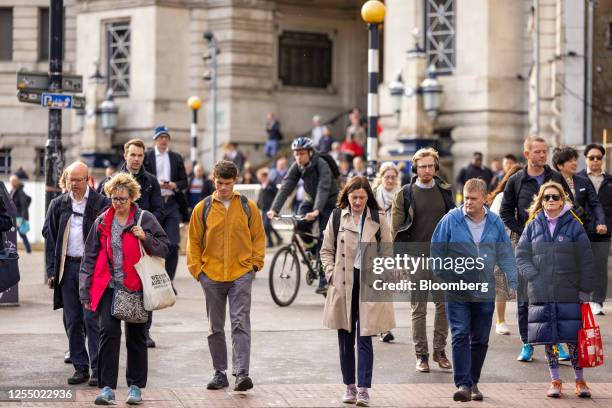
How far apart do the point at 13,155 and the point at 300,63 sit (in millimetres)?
9797

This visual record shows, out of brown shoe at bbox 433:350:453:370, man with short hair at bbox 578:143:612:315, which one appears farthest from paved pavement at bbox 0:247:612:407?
man with short hair at bbox 578:143:612:315

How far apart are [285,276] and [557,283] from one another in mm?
6516

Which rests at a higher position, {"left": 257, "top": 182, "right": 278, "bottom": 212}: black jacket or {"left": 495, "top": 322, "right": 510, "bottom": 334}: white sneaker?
{"left": 257, "top": 182, "right": 278, "bottom": 212}: black jacket

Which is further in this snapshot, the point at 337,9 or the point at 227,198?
the point at 337,9

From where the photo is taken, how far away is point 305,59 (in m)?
40.1

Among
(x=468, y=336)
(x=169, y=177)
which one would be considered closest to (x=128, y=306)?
(x=468, y=336)

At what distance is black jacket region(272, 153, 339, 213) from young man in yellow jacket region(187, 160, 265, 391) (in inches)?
213

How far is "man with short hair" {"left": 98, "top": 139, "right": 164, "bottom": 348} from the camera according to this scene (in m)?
13.0

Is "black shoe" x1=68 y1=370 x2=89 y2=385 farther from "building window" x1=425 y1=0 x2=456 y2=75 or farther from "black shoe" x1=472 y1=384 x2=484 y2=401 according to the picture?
"building window" x1=425 y1=0 x2=456 y2=75

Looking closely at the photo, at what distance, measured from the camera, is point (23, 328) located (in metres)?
14.3

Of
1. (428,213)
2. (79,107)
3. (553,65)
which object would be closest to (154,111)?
(553,65)

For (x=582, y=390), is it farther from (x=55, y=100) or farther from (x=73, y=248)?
(x=55, y=100)

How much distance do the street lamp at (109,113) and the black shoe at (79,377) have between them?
26996mm

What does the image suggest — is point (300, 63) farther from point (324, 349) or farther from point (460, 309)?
point (460, 309)
